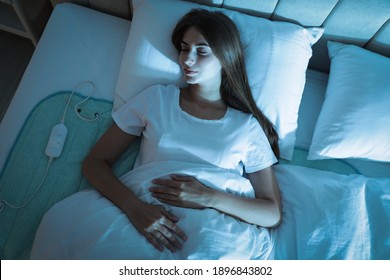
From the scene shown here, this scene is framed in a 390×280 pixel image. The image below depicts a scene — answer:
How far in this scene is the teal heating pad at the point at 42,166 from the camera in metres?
0.83

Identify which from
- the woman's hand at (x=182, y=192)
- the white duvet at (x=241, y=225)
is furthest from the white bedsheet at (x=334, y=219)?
the woman's hand at (x=182, y=192)

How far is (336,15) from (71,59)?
1.08 m

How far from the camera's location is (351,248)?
81 cm

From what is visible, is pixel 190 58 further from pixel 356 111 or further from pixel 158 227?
pixel 356 111

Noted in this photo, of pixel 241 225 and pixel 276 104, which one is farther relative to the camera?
pixel 276 104

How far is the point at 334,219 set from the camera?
2.78ft

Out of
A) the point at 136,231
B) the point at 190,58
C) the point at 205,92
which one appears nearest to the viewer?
the point at 136,231

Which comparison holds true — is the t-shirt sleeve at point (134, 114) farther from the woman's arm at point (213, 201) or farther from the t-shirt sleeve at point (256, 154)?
the t-shirt sleeve at point (256, 154)

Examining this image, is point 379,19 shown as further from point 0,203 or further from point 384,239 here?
point 0,203

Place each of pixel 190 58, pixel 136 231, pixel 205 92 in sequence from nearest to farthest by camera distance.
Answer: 1. pixel 136 231
2. pixel 190 58
3. pixel 205 92

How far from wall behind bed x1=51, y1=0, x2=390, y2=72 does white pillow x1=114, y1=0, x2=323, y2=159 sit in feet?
0.22

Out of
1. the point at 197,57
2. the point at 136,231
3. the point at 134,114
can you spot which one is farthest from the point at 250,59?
the point at 136,231
